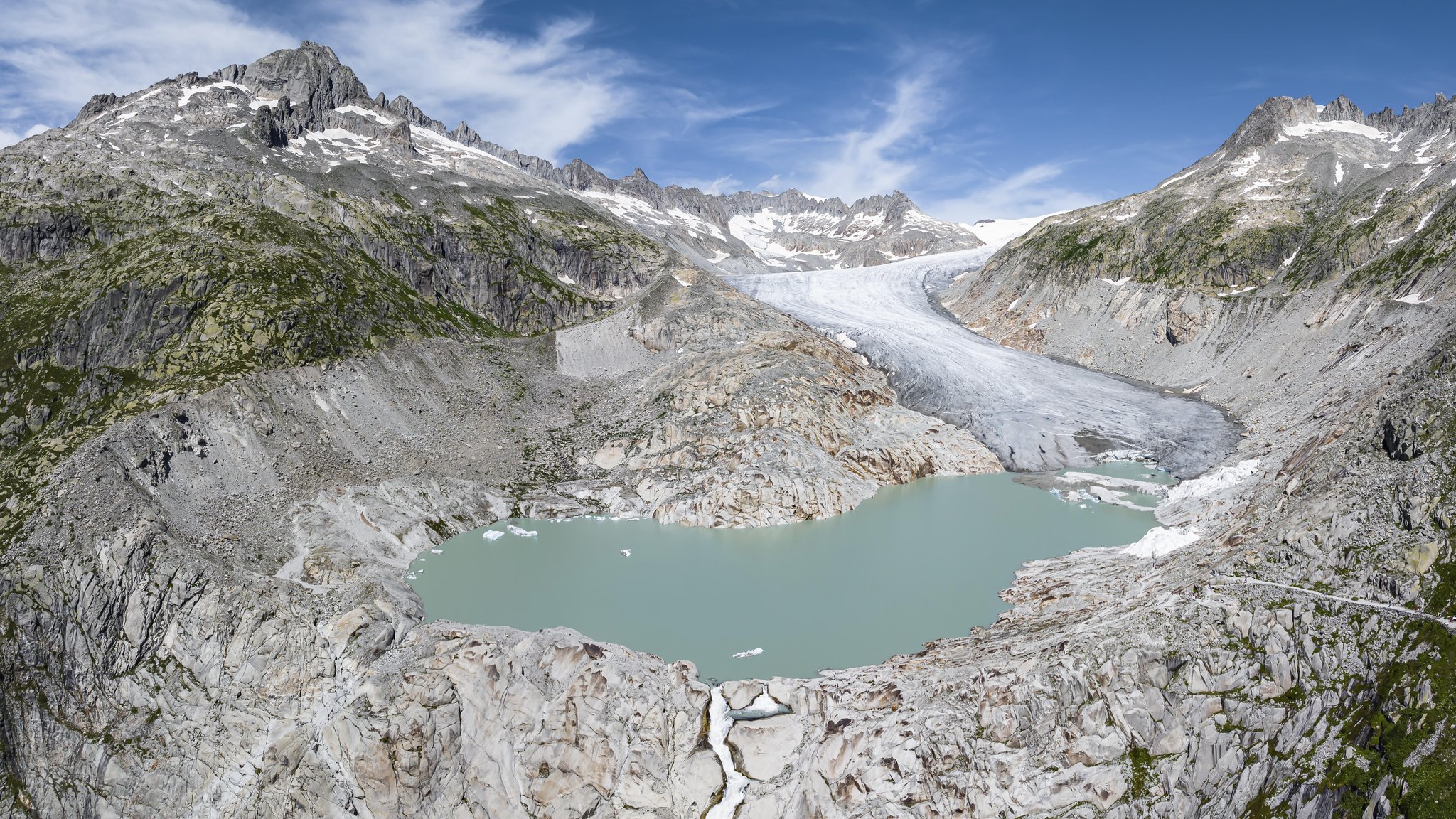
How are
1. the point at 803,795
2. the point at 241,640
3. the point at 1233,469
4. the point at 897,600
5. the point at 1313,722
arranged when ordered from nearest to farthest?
the point at 1313,722 → the point at 803,795 → the point at 241,640 → the point at 897,600 → the point at 1233,469

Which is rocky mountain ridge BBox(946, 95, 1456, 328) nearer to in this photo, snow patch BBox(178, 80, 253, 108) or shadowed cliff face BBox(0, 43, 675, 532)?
shadowed cliff face BBox(0, 43, 675, 532)

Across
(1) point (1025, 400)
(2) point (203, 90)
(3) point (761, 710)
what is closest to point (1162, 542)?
(3) point (761, 710)

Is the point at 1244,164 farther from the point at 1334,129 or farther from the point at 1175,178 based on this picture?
the point at 1334,129

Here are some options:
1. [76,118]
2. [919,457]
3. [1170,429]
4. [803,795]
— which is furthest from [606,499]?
[76,118]

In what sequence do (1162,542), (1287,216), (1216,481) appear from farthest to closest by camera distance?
(1287,216)
(1216,481)
(1162,542)

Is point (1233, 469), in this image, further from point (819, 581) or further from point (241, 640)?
point (241, 640)

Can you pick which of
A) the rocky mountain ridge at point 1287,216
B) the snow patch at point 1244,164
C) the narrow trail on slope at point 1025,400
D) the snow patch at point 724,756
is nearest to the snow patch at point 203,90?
the narrow trail on slope at point 1025,400
